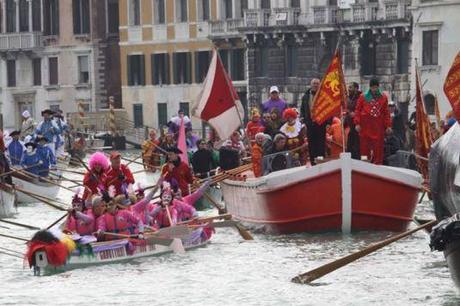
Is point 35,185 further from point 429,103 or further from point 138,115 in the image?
point 138,115

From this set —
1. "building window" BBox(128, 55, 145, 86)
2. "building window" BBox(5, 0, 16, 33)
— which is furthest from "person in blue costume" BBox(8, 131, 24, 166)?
"building window" BBox(5, 0, 16, 33)

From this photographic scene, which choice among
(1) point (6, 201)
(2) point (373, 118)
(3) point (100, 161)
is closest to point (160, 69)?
(1) point (6, 201)

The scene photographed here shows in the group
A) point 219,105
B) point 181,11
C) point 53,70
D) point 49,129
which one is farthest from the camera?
point 53,70

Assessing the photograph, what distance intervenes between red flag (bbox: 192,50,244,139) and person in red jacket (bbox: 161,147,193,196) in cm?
219

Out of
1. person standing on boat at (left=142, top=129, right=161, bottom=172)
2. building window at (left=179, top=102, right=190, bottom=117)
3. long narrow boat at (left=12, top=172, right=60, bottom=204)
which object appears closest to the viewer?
long narrow boat at (left=12, top=172, right=60, bottom=204)

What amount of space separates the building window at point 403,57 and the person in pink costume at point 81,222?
43.1 metres

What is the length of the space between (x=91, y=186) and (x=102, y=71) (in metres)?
59.6

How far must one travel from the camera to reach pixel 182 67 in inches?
3132

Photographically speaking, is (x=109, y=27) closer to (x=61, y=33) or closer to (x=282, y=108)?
(x=61, y=33)

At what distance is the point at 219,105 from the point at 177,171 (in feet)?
8.43

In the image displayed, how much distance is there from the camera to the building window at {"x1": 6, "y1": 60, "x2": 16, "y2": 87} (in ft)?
291

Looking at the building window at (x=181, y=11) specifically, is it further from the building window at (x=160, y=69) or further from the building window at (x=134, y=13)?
the building window at (x=134, y=13)

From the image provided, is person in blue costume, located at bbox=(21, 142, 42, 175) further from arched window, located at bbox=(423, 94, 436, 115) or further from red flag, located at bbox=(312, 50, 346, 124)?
arched window, located at bbox=(423, 94, 436, 115)

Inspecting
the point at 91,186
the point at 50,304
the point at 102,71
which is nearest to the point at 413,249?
the point at 91,186
